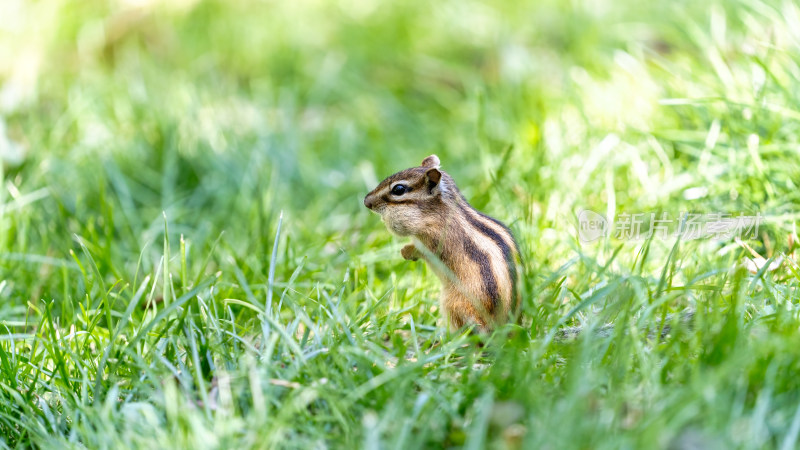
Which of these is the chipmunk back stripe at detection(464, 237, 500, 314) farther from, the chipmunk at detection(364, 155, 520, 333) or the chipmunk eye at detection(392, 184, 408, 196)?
the chipmunk eye at detection(392, 184, 408, 196)

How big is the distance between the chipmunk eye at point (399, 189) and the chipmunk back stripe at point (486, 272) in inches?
17.3

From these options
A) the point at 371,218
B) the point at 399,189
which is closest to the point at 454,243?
the point at 399,189

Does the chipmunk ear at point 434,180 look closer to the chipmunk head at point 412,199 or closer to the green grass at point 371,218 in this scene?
the chipmunk head at point 412,199

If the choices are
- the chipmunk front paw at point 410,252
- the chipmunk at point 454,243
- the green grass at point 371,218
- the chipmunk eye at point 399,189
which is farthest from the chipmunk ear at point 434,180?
the green grass at point 371,218

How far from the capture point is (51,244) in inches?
185

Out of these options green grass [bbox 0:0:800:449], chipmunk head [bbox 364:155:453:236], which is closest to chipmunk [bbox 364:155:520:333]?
chipmunk head [bbox 364:155:453:236]

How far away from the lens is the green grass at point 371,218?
254 centimetres

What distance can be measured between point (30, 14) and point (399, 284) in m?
4.97

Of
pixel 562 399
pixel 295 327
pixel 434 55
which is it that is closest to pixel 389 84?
pixel 434 55

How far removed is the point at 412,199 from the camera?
3574 millimetres

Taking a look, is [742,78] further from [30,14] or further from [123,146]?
[30,14]

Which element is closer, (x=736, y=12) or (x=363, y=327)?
(x=363, y=327)

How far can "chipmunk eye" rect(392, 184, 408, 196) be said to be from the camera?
362 centimetres

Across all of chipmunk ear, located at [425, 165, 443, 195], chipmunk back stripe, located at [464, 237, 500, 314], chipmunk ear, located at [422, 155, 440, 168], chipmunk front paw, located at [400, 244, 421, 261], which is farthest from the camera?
chipmunk ear, located at [422, 155, 440, 168]
